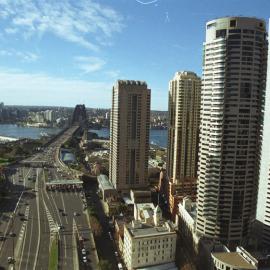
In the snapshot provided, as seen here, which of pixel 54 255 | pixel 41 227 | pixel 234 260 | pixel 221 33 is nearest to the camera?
pixel 234 260

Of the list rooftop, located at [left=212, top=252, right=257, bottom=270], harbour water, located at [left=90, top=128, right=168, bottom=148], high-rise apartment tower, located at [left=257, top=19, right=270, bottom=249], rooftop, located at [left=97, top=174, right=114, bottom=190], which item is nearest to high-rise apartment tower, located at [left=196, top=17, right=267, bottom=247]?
high-rise apartment tower, located at [left=257, top=19, right=270, bottom=249]

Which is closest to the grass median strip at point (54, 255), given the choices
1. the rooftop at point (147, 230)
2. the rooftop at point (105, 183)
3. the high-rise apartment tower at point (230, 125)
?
the rooftop at point (147, 230)

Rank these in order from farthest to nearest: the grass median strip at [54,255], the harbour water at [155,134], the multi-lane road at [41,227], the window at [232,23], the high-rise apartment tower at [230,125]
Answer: the harbour water at [155,134] → the high-rise apartment tower at [230,125] → the window at [232,23] → the multi-lane road at [41,227] → the grass median strip at [54,255]

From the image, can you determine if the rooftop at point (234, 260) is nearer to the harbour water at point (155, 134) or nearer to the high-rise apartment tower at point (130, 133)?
the high-rise apartment tower at point (130, 133)

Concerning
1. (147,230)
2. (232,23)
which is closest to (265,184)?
(147,230)

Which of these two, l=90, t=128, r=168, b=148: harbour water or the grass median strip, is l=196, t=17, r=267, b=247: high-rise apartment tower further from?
l=90, t=128, r=168, b=148: harbour water

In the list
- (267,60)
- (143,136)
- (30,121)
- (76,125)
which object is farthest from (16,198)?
(30,121)

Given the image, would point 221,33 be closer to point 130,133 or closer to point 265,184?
point 265,184
